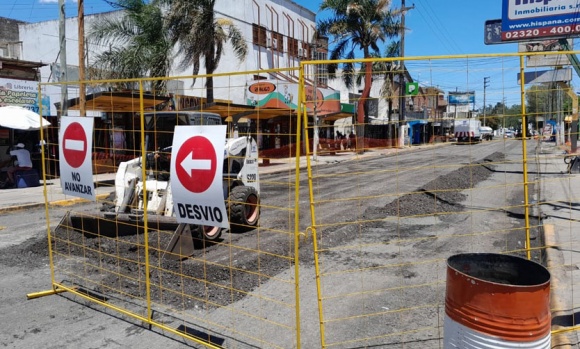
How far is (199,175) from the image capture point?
4.13 metres

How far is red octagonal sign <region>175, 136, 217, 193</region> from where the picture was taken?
13.4ft

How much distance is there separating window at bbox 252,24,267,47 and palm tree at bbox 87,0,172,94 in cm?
999

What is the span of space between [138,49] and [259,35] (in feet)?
39.2

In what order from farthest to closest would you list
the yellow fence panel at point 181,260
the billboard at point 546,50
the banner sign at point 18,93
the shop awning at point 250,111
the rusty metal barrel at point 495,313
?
the banner sign at point 18,93
the billboard at point 546,50
the shop awning at point 250,111
the yellow fence panel at point 181,260
the rusty metal barrel at point 495,313

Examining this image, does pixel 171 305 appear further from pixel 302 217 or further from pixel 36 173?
pixel 36 173

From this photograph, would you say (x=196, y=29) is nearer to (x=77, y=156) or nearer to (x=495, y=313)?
(x=77, y=156)

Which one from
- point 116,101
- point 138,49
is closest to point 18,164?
point 116,101

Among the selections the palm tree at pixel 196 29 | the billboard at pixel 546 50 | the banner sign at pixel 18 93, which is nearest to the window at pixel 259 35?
the palm tree at pixel 196 29

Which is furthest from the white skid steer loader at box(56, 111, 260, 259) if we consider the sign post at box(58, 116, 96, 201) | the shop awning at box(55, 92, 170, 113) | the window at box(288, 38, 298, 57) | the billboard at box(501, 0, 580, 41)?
the window at box(288, 38, 298, 57)

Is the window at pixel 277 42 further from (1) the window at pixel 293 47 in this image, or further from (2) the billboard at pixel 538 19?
(2) the billboard at pixel 538 19

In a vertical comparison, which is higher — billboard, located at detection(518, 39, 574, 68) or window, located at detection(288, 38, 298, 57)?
window, located at detection(288, 38, 298, 57)

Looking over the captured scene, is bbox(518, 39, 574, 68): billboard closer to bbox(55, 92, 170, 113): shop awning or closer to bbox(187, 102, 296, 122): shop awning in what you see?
bbox(187, 102, 296, 122): shop awning

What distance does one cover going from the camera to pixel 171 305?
5344 millimetres

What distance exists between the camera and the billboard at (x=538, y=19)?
12.0 m
